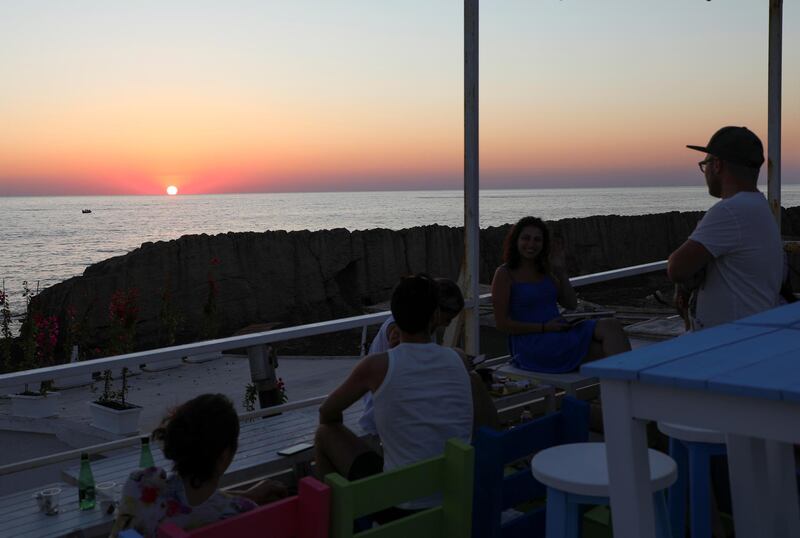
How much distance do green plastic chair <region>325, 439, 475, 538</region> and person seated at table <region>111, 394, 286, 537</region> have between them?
0.47 m

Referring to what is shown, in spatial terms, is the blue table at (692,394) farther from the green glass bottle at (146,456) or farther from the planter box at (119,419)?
the planter box at (119,419)

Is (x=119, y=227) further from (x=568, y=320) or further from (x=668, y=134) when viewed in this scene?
(x=568, y=320)

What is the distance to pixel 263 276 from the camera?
25.6 metres

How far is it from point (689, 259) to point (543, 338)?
44.2 inches

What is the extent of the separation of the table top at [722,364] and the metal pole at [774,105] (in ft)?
12.6

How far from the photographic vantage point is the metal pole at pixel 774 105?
17.5 ft

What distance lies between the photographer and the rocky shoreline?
869 inches

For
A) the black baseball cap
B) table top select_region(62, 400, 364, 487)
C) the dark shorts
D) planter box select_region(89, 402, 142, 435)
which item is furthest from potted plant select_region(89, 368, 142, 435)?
the black baseball cap

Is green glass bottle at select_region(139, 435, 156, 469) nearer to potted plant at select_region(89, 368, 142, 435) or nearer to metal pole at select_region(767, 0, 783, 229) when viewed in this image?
potted plant at select_region(89, 368, 142, 435)

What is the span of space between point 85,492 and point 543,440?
130cm

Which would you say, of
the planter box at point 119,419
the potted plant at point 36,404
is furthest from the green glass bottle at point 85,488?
the potted plant at point 36,404

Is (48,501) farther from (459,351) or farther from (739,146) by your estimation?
(739,146)

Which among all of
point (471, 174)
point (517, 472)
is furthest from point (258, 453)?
point (471, 174)

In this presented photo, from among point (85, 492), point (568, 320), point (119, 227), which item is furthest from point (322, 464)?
point (119, 227)
